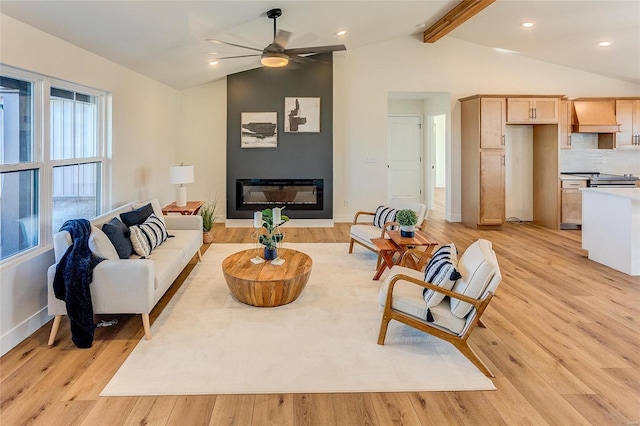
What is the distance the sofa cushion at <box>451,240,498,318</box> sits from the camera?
255cm

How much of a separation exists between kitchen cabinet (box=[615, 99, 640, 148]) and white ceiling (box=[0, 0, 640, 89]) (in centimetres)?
58

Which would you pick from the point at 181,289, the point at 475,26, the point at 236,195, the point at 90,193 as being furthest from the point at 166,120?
the point at 475,26

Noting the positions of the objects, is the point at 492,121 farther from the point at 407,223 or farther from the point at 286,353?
the point at 286,353

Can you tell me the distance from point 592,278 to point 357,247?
2.93m

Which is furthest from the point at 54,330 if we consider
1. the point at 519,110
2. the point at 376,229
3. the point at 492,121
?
the point at 519,110

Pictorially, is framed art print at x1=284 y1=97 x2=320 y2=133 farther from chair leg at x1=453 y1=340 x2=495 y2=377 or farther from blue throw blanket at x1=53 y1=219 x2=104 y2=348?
chair leg at x1=453 y1=340 x2=495 y2=377

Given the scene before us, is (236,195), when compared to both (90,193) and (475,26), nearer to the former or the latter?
(90,193)

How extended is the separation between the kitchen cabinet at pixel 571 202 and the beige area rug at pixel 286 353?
510 cm

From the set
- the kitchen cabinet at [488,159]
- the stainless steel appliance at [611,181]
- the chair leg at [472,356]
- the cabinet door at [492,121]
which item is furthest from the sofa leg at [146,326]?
the stainless steel appliance at [611,181]

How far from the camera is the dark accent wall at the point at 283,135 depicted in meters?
7.38

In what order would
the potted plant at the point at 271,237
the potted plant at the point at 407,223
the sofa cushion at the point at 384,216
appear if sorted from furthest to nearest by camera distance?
the sofa cushion at the point at 384,216
the potted plant at the point at 407,223
the potted plant at the point at 271,237

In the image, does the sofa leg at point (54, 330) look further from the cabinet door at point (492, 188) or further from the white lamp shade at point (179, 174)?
the cabinet door at point (492, 188)

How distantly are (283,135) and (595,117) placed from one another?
5.76m

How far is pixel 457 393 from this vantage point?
236 centimetres
